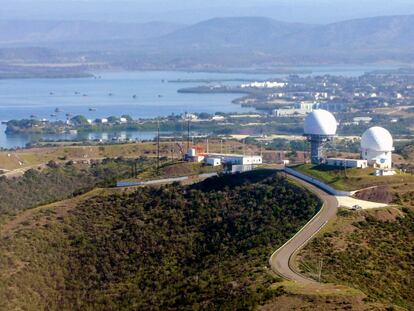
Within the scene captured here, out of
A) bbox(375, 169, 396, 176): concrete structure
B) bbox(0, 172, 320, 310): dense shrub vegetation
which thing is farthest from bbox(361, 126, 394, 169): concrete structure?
bbox(0, 172, 320, 310): dense shrub vegetation

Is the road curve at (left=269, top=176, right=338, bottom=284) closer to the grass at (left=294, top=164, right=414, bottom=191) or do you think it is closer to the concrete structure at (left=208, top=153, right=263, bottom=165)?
the grass at (left=294, top=164, right=414, bottom=191)

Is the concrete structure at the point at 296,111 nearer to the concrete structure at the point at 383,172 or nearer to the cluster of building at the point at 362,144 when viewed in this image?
the cluster of building at the point at 362,144

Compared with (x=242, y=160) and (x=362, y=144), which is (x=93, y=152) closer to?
(x=242, y=160)

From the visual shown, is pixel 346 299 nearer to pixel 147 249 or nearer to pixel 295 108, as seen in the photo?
pixel 147 249

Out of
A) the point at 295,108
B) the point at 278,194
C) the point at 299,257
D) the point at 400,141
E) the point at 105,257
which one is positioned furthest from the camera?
the point at 295,108

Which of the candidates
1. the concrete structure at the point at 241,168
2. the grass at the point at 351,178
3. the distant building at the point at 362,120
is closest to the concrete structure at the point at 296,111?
the distant building at the point at 362,120

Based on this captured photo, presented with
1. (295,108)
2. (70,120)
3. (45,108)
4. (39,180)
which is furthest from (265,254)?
(45,108)

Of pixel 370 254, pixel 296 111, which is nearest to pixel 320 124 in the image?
pixel 370 254
